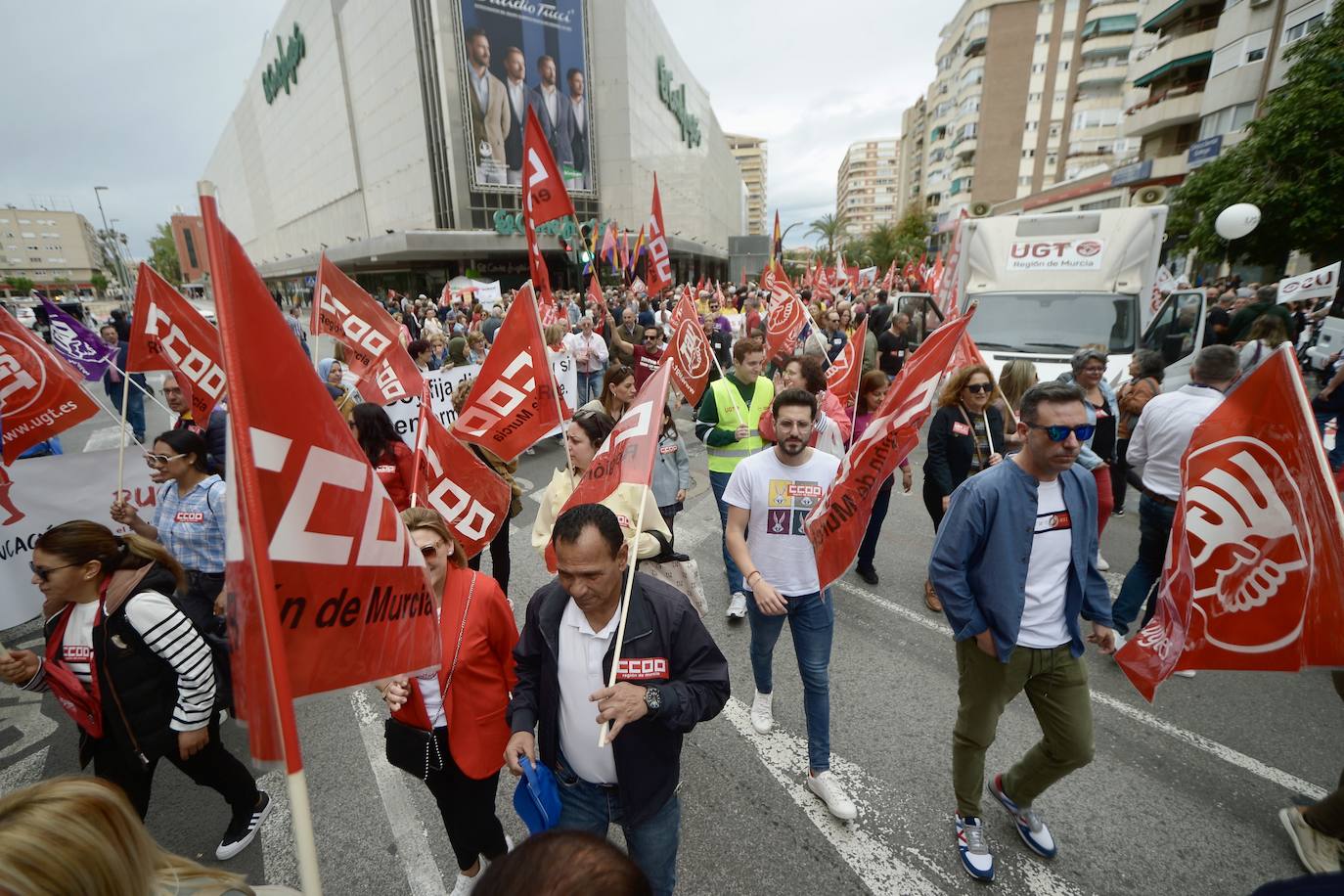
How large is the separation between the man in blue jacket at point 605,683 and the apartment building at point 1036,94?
54.3 meters

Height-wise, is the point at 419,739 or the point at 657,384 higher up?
the point at 657,384

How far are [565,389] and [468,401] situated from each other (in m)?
4.71

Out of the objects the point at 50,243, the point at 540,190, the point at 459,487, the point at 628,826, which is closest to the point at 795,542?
the point at 628,826

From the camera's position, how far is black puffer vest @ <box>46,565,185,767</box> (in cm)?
233

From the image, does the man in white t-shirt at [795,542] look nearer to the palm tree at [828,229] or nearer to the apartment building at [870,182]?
the palm tree at [828,229]

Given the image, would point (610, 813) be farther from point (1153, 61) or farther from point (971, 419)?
point (1153, 61)

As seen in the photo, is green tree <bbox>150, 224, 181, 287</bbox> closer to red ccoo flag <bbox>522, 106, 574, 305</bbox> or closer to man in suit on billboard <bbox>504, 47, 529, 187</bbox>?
man in suit on billboard <bbox>504, 47, 529, 187</bbox>

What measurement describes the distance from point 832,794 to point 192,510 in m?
3.82

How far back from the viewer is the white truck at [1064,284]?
7.81m

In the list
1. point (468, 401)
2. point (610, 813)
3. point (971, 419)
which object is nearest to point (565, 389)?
point (468, 401)

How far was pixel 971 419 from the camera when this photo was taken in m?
4.63

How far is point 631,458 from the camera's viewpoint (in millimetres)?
2725

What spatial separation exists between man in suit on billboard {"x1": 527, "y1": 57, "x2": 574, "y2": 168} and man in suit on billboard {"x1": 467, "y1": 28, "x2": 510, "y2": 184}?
2.01 metres

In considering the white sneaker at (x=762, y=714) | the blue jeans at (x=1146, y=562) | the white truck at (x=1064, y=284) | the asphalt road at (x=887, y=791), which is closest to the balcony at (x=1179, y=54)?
the white truck at (x=1064, y=284)
